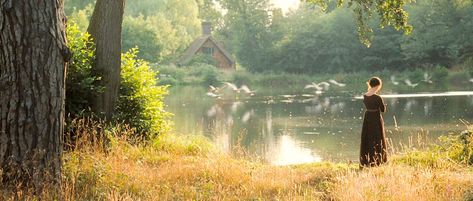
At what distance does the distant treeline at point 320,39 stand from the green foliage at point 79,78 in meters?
34.2

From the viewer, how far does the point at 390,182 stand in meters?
6.94

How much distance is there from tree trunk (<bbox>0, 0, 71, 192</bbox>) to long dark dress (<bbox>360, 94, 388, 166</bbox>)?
566cm

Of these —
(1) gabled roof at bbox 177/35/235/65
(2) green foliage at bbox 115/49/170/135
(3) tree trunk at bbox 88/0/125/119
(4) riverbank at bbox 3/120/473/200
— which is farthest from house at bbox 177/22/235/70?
(4) riverbank at bbox 3/120/473/200

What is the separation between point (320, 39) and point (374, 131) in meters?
49.5

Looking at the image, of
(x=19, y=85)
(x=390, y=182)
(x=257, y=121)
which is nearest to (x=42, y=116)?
(x=19, y=85)

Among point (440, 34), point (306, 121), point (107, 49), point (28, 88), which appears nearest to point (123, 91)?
point (107, 49)

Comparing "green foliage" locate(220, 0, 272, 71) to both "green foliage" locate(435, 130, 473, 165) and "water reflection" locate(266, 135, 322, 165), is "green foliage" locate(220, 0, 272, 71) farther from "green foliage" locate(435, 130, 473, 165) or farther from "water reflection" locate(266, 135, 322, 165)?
"green foliage" locate(435, 130, 473, 165)

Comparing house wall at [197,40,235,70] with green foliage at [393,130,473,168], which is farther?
house wall at [197,40,235,70]

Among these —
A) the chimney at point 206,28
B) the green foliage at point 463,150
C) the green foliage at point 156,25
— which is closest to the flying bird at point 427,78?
the green foliage at point 156,25

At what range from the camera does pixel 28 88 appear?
19.4 ft

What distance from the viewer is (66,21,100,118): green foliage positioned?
32.3 feet

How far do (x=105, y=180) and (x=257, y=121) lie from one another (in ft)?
62.4

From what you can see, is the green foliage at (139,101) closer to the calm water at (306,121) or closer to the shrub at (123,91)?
the shrub at (123,91)

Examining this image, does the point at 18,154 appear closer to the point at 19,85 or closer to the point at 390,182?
the point at 19,85
